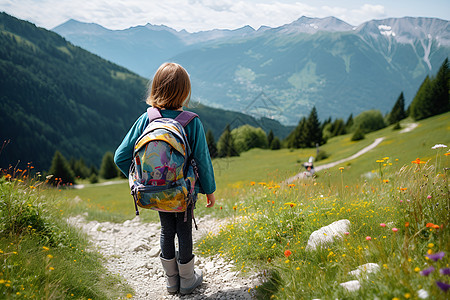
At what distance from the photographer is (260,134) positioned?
9081 centimetres

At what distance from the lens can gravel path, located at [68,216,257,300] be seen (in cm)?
365

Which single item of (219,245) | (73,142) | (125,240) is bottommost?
(73,142)

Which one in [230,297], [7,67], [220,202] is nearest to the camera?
[230,297]

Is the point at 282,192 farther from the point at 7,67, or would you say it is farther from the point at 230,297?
the point at 7,67

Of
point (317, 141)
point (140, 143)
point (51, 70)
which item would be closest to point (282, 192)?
point (140, 143)

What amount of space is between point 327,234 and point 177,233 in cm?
188

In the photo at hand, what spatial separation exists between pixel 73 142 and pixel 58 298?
182050mm

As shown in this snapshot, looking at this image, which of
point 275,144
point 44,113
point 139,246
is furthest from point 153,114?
point 44,113

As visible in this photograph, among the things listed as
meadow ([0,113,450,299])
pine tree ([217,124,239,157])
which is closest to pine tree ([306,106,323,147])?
pine tree ([217,124,239,157])

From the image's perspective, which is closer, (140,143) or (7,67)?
(140,143)

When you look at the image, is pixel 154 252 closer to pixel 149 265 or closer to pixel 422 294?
pixel 149 265

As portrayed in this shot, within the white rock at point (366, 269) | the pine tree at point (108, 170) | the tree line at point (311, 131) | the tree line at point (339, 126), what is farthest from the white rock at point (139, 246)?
the pine tree at point (108, 170)

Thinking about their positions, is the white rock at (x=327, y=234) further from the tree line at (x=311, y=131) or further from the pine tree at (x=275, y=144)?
the pine tree at (x=275, y=144)

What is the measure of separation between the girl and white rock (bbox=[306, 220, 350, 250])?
1344mm
